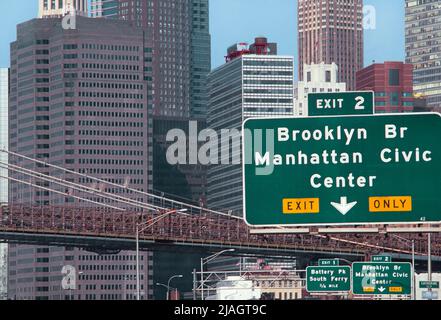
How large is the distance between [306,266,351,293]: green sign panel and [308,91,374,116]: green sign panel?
60.3 metres

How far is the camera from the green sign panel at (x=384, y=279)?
274ft

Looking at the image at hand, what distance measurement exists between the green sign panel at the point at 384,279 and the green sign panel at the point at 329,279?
5.82 m

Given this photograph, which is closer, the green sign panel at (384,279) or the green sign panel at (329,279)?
the green sign panel at (384,279)

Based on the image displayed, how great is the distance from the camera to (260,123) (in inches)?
1321

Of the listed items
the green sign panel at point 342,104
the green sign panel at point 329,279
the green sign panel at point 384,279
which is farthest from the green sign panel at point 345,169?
the green sign panel at point 329,279

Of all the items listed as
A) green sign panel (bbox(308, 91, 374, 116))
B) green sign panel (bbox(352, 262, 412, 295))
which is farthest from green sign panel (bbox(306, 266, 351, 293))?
green sign panel (bbox(308, 91, 374, 116))

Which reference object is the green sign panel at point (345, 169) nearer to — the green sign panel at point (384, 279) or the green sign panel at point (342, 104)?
the green sign panel at point (342, 104)

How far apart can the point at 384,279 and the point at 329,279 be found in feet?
35.0

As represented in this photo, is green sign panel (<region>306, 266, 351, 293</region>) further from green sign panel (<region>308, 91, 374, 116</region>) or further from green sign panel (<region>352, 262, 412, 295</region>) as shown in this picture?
green sign panel (<region>308, 91, 374, 116</region>)

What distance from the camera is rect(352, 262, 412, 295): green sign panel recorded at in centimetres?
8350
